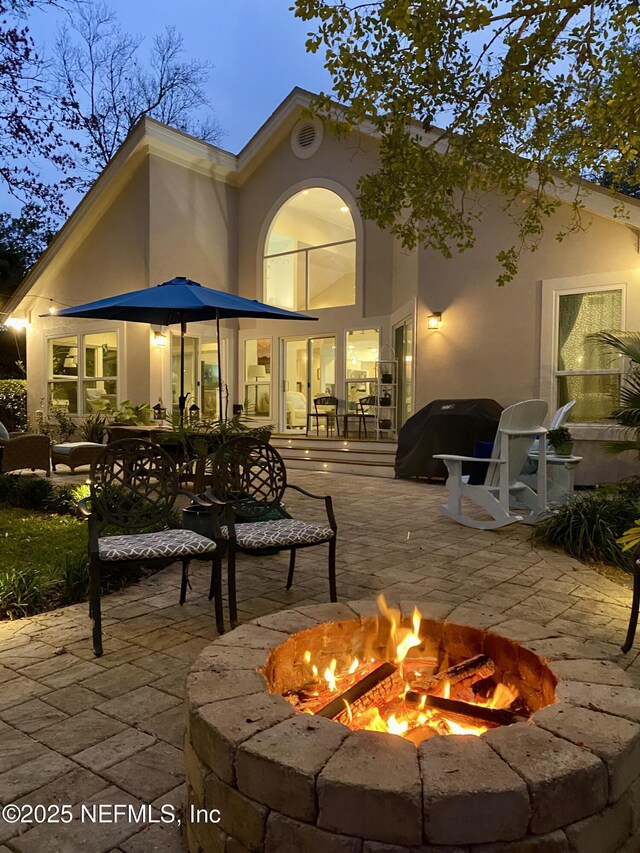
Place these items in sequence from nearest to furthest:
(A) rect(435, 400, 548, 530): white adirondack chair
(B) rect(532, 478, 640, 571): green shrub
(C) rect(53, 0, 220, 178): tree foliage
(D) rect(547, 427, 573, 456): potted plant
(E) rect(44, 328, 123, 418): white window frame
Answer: (B) rect(532, 478, 640, 571): green shrub, (A) rect(435, 400, 548, 530): white adirondack chair, (D) rect(547, 427, 573, 456): potted plant, (E) rect(44, 328, 123, 418): white window frame, (C) rect(53, 0, 220, 178): tree foliage

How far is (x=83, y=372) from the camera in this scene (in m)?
13.0

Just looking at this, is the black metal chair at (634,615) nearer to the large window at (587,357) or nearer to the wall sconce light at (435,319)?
the large window at (587,357)

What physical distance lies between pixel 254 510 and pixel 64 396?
36.9ft

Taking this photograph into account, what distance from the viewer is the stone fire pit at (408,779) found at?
3.83ft

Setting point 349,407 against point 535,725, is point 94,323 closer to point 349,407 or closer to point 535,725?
point 349,407

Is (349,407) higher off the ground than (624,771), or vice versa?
(349,407)

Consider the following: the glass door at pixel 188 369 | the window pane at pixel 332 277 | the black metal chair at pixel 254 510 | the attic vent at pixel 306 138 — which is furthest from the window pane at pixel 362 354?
the black metal chair at pixel 254 510

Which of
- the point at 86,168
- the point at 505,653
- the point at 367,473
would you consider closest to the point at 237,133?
the point at 86,168

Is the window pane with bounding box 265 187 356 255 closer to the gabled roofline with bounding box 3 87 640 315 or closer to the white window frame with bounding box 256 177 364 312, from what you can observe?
the white window frame with bounding box 256 177 364 312

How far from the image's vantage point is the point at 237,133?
9038 cm

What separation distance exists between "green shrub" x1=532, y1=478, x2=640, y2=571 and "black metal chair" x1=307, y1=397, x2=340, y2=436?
7.13m

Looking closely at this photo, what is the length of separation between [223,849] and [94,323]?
12620mm

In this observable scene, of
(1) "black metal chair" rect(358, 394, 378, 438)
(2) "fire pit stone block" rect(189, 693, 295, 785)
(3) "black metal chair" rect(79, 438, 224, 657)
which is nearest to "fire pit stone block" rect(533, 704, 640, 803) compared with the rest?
(2) "fire pit stone block" rect(189, 693, 295, 785)

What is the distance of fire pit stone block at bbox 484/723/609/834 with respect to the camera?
119 cm
